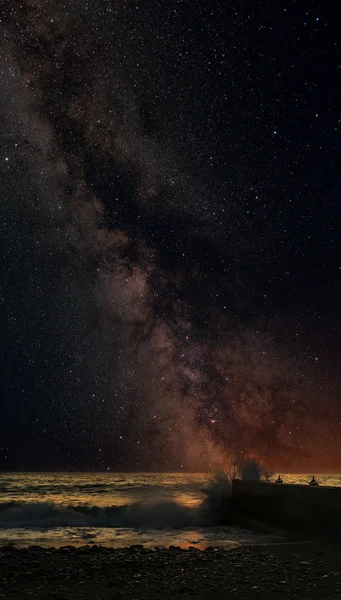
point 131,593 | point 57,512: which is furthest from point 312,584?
point 57,512

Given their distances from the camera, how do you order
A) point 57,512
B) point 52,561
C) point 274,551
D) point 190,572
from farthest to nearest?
point 57,512
point 274,551
point 52,561
point 190,572

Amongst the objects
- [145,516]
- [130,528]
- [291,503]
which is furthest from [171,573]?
[145,516]

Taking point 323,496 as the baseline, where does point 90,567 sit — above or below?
below

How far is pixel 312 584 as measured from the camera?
7.32m

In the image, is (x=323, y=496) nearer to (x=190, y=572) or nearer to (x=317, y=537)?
(x=317, y=537)

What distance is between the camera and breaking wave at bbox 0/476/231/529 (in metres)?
18.0

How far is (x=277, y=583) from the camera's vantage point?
24.3 feet

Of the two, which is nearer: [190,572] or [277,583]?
[277,583]

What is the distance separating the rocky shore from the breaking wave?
7032 millimetres

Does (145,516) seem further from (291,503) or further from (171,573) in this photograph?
(171,573)

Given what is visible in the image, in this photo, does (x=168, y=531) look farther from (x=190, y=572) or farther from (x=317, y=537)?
(x=190, y=572)

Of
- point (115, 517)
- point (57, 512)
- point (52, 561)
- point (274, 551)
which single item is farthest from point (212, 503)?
point (52, 561)

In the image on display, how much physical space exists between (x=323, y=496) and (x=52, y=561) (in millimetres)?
7004

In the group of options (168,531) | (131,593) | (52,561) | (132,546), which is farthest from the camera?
(168,531)
